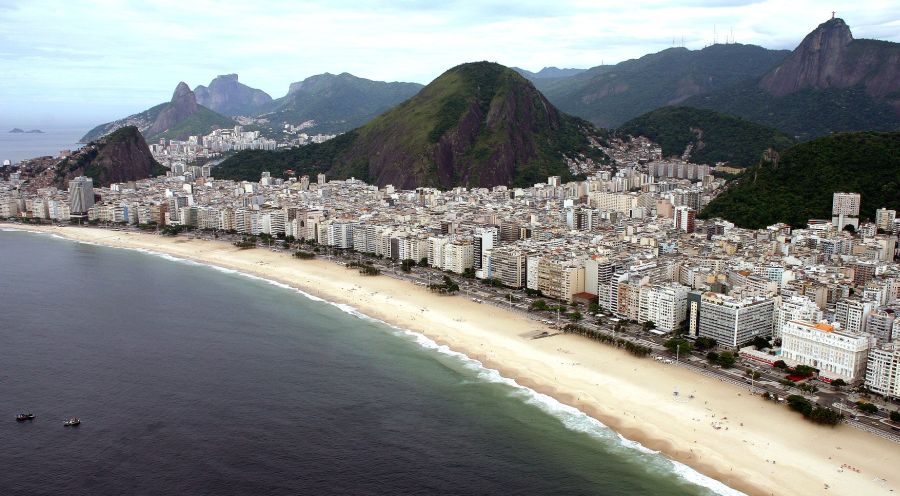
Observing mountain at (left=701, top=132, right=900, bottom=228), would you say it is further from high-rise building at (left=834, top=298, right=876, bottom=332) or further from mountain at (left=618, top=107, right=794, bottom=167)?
mountain at (left=618, top=107, right=794, bottom=167)

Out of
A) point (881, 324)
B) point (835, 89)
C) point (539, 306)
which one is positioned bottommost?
point (539, 306)

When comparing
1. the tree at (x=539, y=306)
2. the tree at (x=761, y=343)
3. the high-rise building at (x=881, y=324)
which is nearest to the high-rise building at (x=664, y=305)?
the tree at (x=761, y=343)

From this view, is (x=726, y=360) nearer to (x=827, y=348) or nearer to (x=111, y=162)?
(x=827, y=348)

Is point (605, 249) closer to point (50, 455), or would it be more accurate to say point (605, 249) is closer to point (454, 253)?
point (454, 253)

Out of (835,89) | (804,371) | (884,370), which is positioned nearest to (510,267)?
(804,371)

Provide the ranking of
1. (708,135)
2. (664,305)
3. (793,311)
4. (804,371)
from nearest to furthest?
1. (804,371)
2. (793,311)
3. (664,305)
4. (708,135)

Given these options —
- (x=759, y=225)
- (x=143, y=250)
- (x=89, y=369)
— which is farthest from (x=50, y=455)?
(x=759, y=225)

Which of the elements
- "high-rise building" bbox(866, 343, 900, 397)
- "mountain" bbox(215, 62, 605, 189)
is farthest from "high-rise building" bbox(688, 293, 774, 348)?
"mountain" bbox(215, 62, 605, 189)

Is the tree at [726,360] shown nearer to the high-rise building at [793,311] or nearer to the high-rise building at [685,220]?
the high-rise building at [793,311]

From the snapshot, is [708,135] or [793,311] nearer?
[793,311]
